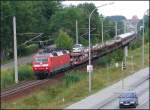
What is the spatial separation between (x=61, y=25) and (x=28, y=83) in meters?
28.1

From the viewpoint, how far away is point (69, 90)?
59.6 meters

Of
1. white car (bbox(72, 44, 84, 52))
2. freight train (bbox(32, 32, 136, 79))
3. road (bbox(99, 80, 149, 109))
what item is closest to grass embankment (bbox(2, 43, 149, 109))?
freight train (bbox(32, 32, 136, 79))

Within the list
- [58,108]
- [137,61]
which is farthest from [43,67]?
[137,61]

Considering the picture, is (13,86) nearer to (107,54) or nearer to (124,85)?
(124,85)

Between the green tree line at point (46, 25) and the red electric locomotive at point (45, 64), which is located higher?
the green tree line at point (46, 25)

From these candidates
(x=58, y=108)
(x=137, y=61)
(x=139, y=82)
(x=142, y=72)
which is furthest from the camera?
(x=137, y=61)

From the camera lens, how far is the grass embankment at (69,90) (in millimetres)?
50969

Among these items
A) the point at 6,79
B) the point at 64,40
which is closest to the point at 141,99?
the point at 6,79

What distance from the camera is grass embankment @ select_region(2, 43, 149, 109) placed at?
50969 millimetres

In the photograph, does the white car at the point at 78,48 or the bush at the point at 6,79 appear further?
the white car at the point at 78,48

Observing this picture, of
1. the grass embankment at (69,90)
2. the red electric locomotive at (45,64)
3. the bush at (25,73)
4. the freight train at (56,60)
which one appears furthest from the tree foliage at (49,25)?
the bush at (25,73)

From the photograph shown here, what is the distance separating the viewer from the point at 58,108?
160 ft

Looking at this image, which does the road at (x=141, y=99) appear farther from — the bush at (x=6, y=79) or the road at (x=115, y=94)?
the bush at (x=6, y=79)

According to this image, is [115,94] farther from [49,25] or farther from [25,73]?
[49,25]
